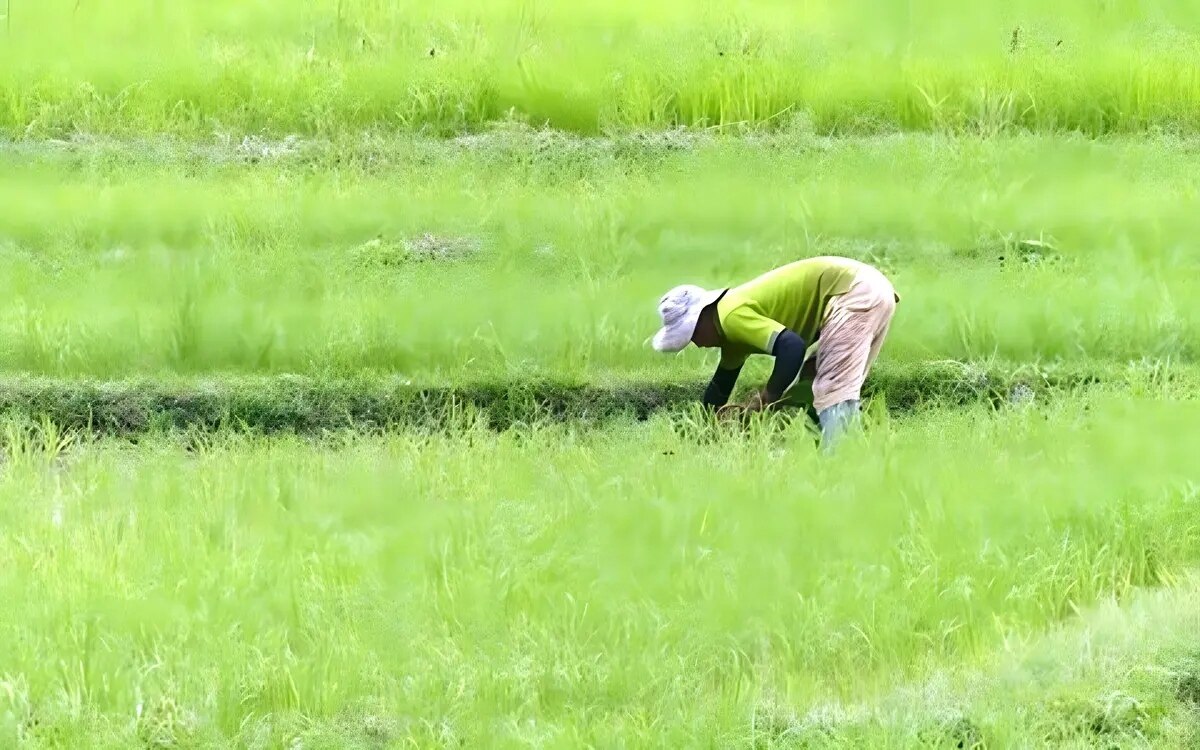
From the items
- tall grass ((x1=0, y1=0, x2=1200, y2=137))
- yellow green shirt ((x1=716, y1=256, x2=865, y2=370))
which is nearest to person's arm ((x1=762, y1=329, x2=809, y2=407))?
yellow green shirt ((x1=716, y1=256, x2=865, y2=370))

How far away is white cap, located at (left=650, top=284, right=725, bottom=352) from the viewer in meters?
6.00

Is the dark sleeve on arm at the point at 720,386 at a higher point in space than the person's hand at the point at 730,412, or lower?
higher

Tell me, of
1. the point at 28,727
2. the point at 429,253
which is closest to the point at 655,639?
the point at 28,727

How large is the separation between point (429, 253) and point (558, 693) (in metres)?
3.73

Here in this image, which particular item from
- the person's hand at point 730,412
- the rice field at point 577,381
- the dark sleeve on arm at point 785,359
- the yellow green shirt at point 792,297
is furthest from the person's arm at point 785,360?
the person's hand at point 730,412

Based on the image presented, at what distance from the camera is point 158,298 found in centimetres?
761

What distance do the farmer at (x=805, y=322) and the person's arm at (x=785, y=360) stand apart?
0.08 ft

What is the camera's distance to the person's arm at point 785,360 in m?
5.85

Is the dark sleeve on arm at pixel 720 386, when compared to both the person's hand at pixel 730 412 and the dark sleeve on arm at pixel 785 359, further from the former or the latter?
the dark sleeve on arm at pixel 785 359

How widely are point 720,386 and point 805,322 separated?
16.2 inches

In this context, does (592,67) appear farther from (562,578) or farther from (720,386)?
(562,578)

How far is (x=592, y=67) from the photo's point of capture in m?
8.96

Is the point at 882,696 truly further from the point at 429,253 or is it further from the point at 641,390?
the point at 429,253

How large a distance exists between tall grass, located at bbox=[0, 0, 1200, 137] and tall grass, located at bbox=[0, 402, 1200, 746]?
122 inches
